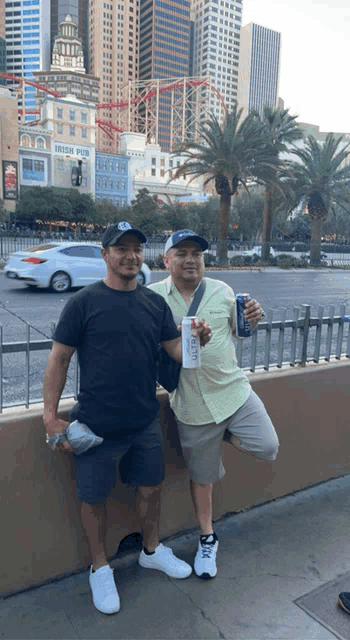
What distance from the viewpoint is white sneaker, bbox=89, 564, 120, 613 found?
236 centimetres

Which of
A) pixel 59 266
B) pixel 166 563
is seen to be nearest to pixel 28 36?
pixel 59 266

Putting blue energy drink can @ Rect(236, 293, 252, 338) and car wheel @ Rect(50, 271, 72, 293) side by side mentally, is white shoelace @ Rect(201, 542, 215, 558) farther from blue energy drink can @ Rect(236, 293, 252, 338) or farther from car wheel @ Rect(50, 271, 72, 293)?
car wheel @ Rect(50, 271, 72, 293)

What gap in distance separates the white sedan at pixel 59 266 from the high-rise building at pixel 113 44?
145317 mm

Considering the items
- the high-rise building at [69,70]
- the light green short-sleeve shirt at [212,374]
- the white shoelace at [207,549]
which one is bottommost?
the white shoelace at [207,549]

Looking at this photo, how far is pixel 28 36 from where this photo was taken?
497 feet

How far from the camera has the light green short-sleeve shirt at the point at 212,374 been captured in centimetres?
262

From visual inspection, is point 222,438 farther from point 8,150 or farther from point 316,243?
point 8,150

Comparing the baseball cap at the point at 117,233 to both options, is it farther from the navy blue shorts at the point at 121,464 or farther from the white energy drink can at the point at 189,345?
the navy blue shorts at the point at 121,464

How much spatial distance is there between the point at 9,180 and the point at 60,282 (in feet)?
222

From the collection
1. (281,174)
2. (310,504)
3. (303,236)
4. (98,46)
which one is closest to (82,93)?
(98,46)

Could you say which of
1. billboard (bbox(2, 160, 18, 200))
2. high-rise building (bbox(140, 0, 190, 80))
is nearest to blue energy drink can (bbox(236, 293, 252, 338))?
billboard (bbox(2, 160, 18, 200))

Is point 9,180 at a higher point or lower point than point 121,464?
higher

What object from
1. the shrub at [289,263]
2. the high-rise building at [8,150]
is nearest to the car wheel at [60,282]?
the shrub at [289,263]

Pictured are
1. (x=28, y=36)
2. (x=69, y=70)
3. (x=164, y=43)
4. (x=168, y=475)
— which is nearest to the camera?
(x=168, y=475)
